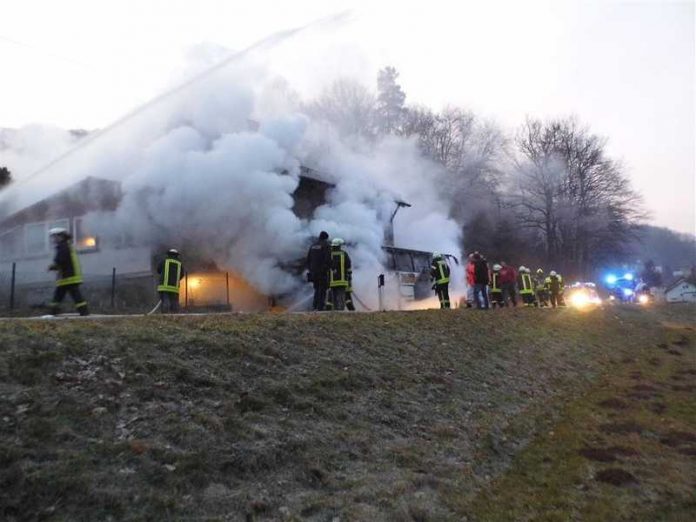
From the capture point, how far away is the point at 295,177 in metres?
19.6

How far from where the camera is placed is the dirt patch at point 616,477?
228 inches

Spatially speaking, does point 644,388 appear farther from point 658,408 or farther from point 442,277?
point 442,277

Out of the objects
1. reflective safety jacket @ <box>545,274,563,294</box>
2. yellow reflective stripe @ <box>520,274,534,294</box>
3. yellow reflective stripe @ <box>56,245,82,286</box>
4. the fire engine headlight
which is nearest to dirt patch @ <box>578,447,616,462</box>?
yellow reflective stripe @ <box>56,245,82,286</box>

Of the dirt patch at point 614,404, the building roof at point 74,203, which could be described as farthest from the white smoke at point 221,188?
the dirt patch at point 614,404

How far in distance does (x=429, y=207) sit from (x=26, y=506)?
2907 centimetres

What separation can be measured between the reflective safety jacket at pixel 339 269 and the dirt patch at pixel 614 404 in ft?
20.7

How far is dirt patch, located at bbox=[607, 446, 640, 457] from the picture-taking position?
6.63 metres

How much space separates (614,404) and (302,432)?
18.5 feet

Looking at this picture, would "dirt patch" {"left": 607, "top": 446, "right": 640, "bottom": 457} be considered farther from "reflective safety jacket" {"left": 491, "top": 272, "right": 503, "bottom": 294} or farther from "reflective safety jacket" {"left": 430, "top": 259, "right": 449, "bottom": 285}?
"reflective safety jacket" {"left": 491, "top": 272, "right": 503, "bottom": 294}

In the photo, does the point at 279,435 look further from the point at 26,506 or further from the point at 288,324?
the point at 288,324

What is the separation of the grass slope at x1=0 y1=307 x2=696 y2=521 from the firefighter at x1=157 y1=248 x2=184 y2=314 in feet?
13.4

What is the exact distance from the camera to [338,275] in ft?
45.3

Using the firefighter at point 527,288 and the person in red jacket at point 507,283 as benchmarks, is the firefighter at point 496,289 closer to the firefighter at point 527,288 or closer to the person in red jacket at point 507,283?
the person in red jacket at point 507,283

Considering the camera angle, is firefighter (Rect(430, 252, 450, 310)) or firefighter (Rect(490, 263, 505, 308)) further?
firefighter (Rect(490, 263, 505, 308))
